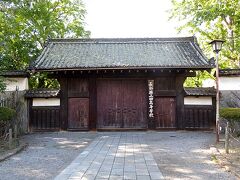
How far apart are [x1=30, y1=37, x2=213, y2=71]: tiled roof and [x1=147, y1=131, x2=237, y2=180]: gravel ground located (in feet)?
14.6

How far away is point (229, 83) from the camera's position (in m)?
16.4

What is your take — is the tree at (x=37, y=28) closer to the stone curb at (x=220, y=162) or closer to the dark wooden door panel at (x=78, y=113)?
the dark wooden door panel at (x=78, y=113)

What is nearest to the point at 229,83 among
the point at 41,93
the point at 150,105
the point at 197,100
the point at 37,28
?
the point at 197,100

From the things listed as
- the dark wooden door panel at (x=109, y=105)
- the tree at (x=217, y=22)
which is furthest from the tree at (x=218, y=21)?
the dark wooden door panel at (x=109, y=105)

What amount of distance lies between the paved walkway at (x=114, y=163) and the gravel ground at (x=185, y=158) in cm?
34

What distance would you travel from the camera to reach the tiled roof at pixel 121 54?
16.2m

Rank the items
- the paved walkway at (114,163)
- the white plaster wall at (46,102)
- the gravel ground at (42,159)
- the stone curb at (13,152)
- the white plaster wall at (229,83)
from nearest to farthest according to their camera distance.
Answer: the paved walkway at (114,163) < the gravel ground at (42,159) < the stone curb at (13,152) < the white plaster wall at (229,83) < the white plaster wall at (46,102)

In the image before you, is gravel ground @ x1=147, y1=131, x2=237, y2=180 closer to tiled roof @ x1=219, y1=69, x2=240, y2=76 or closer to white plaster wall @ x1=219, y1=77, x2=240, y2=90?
white plaster wall @ x1=219, y1=77, x2=240, y2=90

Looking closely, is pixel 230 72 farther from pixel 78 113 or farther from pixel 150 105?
pixel 78 113

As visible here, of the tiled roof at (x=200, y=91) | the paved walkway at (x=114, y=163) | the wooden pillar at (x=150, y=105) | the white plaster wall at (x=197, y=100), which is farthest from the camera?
the white plaster wall at (x=197, y=100)

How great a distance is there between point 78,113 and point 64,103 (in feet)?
3.22

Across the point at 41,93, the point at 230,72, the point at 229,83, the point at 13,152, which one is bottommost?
the point at 13,152

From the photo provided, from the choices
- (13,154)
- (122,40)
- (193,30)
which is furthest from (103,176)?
(193,30)

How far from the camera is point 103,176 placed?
7.27 metres
